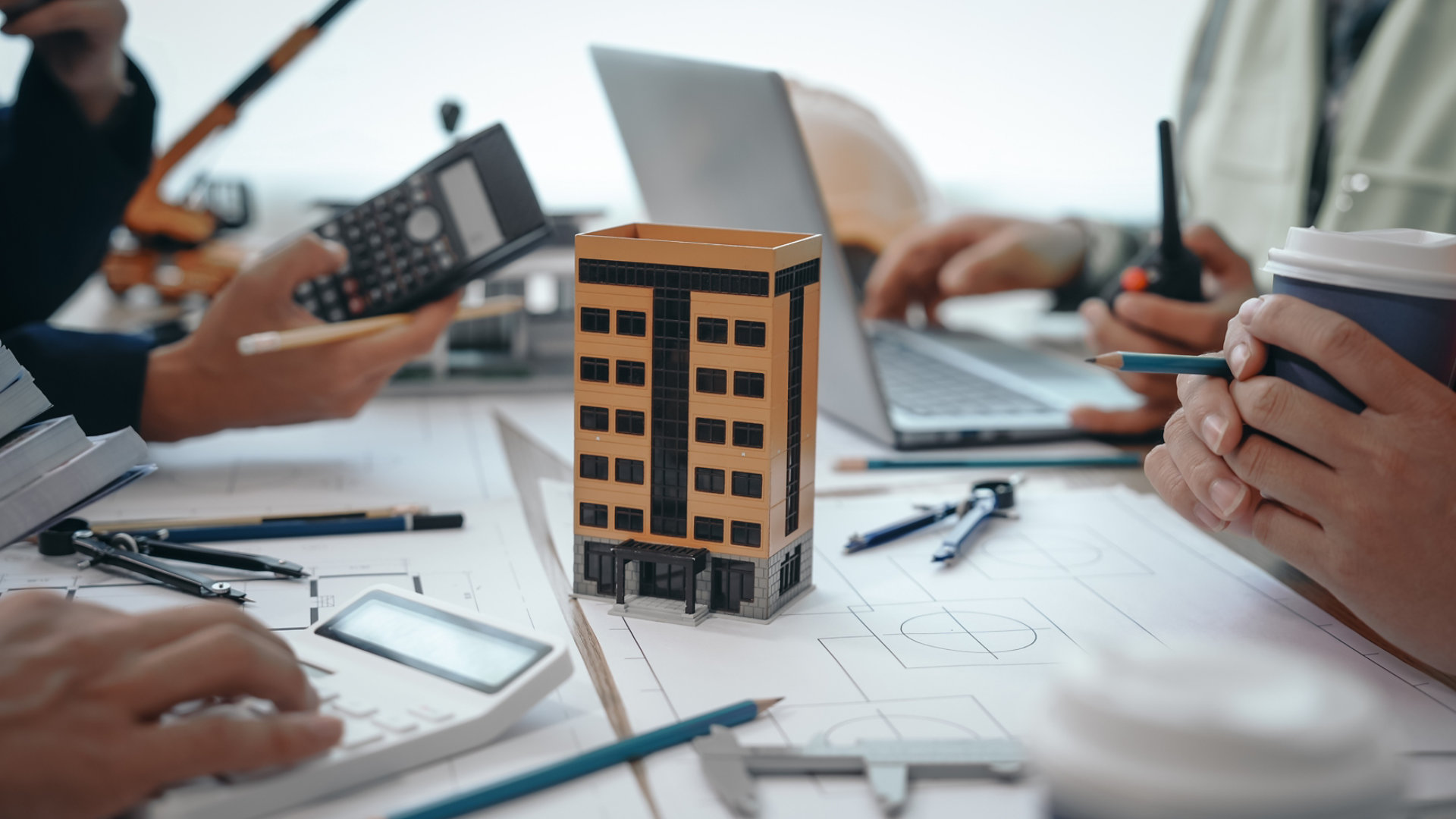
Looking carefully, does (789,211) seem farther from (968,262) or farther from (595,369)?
(968,262)

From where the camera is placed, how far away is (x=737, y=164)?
89 cm

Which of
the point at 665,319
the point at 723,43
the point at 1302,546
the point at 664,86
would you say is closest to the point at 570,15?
the point at 723,43

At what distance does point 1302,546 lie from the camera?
23.2 inches

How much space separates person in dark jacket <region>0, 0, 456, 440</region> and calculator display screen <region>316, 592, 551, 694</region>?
0.31m

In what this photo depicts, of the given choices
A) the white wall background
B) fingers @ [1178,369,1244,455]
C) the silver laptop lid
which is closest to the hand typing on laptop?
the silver laptop lid

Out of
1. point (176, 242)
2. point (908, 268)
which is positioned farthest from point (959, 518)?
point (176, 242)

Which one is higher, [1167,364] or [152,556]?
[1167,364]

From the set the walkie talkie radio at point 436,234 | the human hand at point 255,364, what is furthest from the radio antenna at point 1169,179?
the human hand at point 255,364

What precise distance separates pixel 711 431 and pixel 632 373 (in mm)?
52

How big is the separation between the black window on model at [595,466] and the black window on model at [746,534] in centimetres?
8

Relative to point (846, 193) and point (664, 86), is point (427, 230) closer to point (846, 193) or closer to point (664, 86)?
point (664, 86)

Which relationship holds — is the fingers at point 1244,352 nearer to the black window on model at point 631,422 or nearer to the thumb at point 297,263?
the black window on model at point 631,422

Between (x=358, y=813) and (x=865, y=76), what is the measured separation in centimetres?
174

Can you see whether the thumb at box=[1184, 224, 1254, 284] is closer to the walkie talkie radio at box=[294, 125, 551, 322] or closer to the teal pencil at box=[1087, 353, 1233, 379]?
the teal pencil at box=[1087, 353, 1233, 379]
